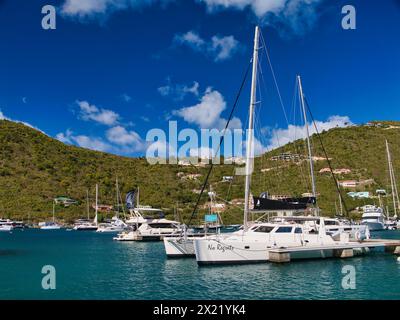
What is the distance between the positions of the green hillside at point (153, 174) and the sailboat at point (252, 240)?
189 ft

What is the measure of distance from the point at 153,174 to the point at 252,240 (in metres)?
104

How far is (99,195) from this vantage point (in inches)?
4931

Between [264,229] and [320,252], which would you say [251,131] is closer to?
[264,229]

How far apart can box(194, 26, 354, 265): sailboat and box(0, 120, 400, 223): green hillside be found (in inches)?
2272

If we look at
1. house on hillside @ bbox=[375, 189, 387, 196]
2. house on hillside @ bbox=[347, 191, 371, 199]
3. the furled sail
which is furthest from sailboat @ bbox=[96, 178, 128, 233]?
the furled sail

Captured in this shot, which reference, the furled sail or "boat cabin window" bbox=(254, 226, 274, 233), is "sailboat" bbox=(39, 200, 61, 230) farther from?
"boat cabin window" bbox=(254, 226, 274, 233)

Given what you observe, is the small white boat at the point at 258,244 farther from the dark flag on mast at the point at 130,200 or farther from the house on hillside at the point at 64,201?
the house on hillside at the point at 64,201

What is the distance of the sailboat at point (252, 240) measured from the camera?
2966 centimetres

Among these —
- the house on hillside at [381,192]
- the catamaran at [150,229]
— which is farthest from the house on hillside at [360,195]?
the catamaran at [150,229]

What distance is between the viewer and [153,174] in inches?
5251

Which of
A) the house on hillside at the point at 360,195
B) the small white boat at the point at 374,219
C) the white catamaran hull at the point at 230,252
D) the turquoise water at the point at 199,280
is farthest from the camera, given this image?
the house on hillside at the point at 360,195
